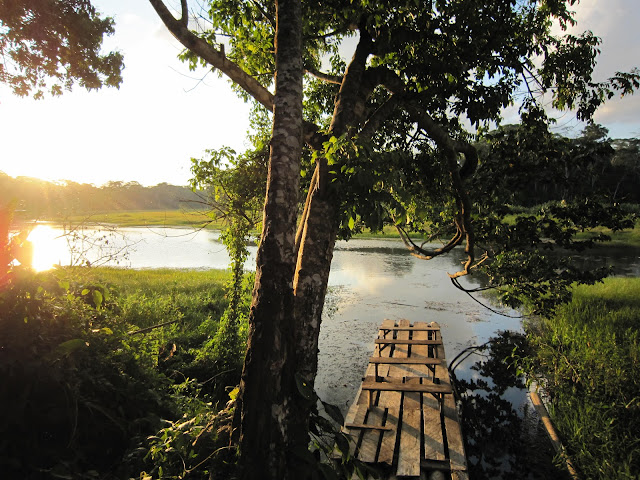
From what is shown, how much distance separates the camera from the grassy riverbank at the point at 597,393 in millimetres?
4434

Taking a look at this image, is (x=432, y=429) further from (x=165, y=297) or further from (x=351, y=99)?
(x=165, y=297)

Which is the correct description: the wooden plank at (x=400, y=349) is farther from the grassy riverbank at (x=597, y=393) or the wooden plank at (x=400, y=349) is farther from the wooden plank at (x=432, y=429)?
the grassy riverbank at (x=597, y=393)

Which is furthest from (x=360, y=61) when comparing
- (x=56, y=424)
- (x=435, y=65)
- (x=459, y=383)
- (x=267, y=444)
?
(x=459, y=383)

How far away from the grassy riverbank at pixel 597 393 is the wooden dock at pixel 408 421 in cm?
159

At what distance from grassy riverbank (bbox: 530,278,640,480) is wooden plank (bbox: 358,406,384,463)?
2.53 m

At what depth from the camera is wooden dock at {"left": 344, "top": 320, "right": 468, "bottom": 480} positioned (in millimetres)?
4387

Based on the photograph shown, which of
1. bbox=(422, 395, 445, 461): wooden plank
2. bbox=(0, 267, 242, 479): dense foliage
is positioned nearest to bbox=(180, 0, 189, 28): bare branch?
bbox=(0, 267, 242, 479): dense foliage

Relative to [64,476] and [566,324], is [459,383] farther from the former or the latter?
[64,476]

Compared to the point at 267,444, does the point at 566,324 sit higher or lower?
lower

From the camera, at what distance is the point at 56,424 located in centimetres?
311

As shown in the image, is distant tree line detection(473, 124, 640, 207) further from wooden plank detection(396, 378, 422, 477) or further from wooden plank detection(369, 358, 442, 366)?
wooden plank detection(396, 378, 422, 477)

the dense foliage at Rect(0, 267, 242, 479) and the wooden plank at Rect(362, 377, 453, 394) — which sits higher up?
the dense foliage at Rect(0, 267, 242, 479)

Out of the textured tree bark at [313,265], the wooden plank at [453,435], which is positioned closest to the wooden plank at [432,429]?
the wooden plank at [453,435]

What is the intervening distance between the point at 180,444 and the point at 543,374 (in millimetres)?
7668
